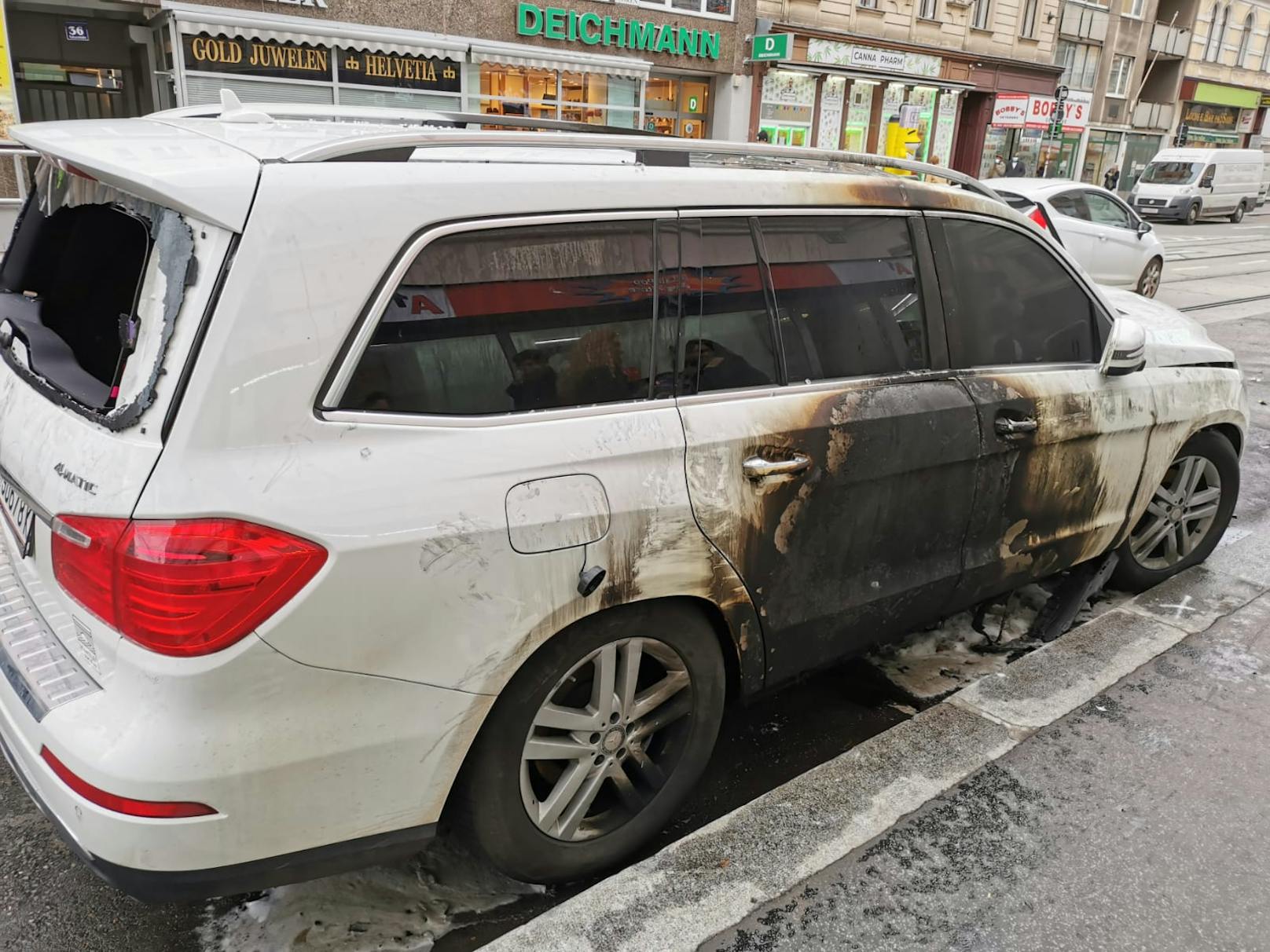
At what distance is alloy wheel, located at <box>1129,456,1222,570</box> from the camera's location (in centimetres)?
413

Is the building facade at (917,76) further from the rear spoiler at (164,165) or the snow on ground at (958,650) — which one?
the rear spoiler at (164,165)

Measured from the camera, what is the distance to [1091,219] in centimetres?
1285

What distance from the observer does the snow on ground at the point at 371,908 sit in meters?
2.28

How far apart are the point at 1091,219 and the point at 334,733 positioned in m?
13.5

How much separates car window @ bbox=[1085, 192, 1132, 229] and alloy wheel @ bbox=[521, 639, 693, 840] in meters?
12.7

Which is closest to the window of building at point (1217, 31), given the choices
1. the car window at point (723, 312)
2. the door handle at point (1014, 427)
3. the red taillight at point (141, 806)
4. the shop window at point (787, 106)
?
the shop window at point (787, 106)

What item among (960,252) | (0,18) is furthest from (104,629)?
(0,18)

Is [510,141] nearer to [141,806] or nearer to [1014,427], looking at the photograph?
[141,806]

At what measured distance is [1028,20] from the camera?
2941cm

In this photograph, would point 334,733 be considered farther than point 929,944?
No

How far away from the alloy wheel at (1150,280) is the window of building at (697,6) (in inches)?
415

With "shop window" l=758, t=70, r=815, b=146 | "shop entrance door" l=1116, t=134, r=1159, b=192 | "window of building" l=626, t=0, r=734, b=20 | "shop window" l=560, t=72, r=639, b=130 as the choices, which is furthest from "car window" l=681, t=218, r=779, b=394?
"shop entrance door" l=1116, t=134, r=1159, b=192

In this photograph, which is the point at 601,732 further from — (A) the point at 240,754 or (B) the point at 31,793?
(B) the point at 31,793

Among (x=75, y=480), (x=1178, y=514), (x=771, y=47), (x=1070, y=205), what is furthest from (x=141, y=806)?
(x=771, y=47)
